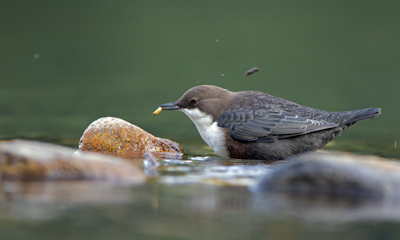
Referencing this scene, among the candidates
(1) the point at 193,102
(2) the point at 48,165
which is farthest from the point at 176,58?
(2) the point at 48,165

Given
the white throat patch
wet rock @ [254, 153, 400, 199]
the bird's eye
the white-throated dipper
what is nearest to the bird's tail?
the white-throated dipper

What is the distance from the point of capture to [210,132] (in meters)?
6.69

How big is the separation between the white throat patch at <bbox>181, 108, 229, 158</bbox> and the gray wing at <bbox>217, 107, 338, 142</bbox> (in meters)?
0.12

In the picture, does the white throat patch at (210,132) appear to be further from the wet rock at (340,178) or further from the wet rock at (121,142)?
the wet rock at (340,178)

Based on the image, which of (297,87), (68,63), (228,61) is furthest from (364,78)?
(68,63)

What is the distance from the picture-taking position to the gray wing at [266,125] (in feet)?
21.3

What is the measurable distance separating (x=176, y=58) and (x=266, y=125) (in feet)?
28.9

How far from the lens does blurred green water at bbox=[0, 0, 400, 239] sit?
452 inches

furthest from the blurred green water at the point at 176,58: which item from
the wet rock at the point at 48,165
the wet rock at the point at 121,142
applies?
the wet rock at the point at 48,165

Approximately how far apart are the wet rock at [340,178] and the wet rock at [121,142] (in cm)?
256

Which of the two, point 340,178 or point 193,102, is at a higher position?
point 193,102

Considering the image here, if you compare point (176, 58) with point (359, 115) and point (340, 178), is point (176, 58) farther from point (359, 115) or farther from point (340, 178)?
point (340, 178)

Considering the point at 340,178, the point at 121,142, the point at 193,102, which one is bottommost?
the point at 340,178

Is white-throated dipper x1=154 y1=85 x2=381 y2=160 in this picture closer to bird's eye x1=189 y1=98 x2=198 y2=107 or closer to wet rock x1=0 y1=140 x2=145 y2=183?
bird's eye x1=189 y1=98 x2=198 y2=107
